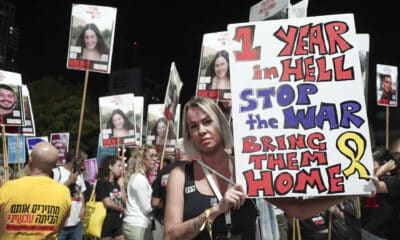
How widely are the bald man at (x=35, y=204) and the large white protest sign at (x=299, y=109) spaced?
8.02ft

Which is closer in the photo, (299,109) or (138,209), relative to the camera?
(299,109)

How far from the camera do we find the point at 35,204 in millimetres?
4582

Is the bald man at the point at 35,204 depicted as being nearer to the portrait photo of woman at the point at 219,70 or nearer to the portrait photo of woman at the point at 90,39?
the portrait photo of woman at the point at 90,39

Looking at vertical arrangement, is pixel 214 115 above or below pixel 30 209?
above

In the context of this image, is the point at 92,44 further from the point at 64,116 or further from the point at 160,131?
the point at 64,116

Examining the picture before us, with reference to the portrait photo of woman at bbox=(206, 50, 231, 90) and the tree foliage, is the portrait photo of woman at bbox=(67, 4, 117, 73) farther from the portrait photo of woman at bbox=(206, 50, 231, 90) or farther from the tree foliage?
the tree foliage

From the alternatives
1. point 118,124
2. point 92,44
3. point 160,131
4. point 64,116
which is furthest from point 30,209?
point 64,116

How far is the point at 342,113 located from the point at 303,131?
9.1 inches

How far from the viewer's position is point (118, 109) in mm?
10805

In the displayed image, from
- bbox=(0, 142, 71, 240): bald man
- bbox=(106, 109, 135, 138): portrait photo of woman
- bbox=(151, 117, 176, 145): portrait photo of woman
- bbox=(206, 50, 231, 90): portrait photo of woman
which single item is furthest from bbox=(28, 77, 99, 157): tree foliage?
bbox=(0, 142, 71, 240): bald man

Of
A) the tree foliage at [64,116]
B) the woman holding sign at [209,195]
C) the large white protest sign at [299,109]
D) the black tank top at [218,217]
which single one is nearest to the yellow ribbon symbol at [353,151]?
the large white protest sign at [299,109]

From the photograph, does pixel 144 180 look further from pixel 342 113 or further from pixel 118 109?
pixel 342 113

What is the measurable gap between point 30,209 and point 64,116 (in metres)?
34.8

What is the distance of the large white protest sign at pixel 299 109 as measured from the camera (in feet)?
9.27
